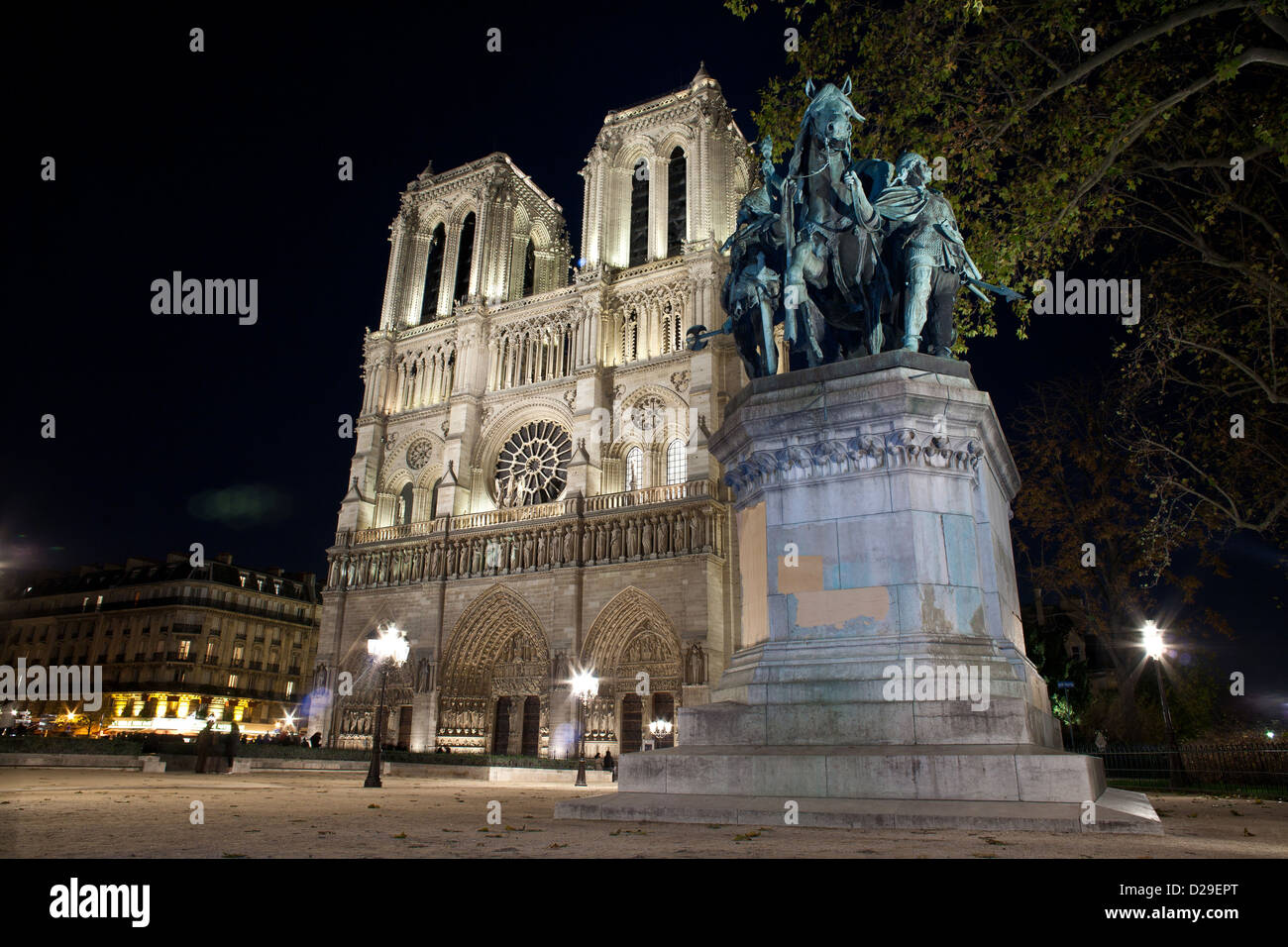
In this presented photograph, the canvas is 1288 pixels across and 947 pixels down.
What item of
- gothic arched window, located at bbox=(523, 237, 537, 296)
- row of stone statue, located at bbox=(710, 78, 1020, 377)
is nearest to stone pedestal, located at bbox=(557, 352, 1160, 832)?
row of stone statue, located at bbox=(710, 78, 1020, 377)

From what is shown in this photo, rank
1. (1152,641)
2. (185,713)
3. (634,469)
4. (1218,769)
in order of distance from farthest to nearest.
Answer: (185,713), (634,469), (1152,641), (1218,769)

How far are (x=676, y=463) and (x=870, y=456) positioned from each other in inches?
1004

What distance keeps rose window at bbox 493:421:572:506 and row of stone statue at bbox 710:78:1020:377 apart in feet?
87.5

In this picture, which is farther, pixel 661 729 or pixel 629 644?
pixel 629 644

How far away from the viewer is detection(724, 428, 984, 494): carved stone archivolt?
5969 mm

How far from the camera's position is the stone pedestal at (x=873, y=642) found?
4.73 metres

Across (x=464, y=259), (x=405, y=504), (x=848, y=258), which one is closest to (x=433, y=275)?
(x=464, y=259)

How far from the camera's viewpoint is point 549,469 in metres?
34.4

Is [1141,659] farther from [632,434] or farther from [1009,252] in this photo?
[632,434]

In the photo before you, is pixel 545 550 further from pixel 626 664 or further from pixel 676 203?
pixel 676 203

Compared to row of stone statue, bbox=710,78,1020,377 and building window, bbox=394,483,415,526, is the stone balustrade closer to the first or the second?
building window, bbox=394,483,415,526

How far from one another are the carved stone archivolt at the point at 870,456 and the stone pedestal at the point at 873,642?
0.01m

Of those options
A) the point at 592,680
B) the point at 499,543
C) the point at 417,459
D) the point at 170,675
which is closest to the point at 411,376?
the point at 417,459
